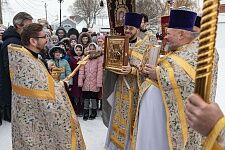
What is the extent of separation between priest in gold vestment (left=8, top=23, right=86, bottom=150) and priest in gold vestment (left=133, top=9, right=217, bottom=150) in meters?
0.73

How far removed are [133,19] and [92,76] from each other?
102 inches

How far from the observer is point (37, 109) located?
2.88 meters

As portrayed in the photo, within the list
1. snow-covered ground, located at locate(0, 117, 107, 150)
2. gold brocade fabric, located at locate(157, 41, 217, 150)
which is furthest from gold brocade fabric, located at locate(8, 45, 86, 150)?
snow-covered ground, located at locate(0, 117, 107, 150)

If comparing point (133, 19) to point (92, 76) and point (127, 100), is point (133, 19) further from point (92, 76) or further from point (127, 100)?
point (92, 76)

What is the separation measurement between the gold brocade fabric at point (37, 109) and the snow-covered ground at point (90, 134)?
2034mm

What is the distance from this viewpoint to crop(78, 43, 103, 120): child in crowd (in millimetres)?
6215

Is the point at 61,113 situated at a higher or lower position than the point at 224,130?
lower

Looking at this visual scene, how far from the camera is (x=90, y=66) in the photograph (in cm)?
624

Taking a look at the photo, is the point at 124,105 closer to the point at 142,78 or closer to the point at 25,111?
the point at 142,78

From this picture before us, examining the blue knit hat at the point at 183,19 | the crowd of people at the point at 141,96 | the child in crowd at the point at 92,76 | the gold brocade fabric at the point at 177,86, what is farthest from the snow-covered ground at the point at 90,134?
the blue knit hat at the point at 183,19

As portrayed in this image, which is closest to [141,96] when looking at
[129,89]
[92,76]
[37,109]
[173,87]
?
[173,87]

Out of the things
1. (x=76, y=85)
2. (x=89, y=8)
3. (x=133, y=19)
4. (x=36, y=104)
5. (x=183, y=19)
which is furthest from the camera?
(x=89, y=8)

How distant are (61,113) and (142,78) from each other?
3.78ft

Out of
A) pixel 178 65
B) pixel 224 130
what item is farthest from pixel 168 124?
pixel 224 130
